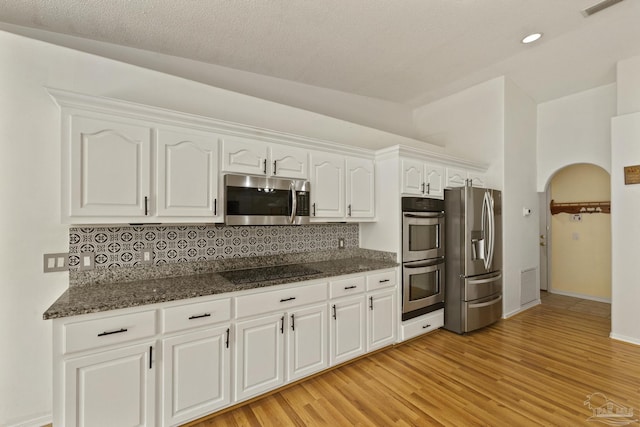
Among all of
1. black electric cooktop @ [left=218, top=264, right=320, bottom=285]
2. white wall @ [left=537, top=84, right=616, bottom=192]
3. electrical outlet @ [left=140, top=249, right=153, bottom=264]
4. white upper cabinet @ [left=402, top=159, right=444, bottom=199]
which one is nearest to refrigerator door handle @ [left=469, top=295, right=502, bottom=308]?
white upper cabinet @ [left=402, top=159, right=444, bottom=199]

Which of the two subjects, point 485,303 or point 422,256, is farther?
point 485,303

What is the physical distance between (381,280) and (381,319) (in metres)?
0.41

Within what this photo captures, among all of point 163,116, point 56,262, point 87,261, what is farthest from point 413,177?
point 56,262

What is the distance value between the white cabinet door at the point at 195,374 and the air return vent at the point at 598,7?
405cm

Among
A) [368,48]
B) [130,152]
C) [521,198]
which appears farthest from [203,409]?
[521,198]

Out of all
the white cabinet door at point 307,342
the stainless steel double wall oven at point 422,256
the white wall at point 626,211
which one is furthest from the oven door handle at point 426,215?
the white wall at point 626,211

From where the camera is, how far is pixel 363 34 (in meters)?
2.62

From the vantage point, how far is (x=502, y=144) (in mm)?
3883

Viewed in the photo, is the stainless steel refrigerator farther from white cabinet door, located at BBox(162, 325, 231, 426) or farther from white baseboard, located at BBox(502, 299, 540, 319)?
white cabinet door, located at BBox(162, 325, 231, 426)

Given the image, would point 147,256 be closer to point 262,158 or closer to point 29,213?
point 29,213

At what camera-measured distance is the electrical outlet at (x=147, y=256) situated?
2.26 metres

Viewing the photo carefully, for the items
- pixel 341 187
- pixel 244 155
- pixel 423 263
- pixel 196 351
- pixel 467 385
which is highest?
pixel 244 155

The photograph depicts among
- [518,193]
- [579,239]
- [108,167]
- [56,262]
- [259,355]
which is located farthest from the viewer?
[579,239]

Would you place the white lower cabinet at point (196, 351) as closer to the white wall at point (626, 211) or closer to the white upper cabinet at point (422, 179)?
the white upper cabinet at point (422, 179)
